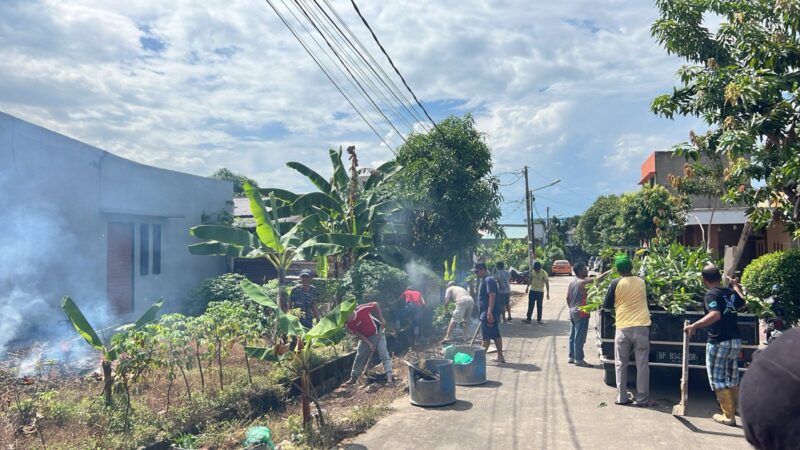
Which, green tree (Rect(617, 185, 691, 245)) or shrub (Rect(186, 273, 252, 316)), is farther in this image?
green tree (Rect(617, 185, 691, 245))

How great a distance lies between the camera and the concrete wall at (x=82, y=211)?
10227mm

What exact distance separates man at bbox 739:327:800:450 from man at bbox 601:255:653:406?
6.71 metres

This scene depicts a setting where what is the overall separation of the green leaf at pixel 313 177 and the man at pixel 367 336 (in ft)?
18.2

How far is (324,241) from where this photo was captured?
36.1 feet

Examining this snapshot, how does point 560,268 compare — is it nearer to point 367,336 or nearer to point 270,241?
point 367,336

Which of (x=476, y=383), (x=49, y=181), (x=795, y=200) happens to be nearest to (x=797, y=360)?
(x=476, y=383)

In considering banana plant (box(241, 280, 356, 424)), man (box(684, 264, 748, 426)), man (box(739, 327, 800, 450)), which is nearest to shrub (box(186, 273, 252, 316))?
banana plant (box(241, 280, 356, 424))

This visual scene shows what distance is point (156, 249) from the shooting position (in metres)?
14.6

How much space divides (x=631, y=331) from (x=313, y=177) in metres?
8.92

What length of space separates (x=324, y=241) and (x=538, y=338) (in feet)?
18.7

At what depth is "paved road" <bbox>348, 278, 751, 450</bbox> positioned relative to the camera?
6.30 meters

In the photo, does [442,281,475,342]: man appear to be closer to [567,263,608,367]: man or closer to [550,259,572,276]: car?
[567,263,608,367]: man

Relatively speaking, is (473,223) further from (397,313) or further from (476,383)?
(476,383)

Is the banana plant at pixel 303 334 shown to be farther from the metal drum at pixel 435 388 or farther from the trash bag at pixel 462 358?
the trash bag at pixel 462 358
